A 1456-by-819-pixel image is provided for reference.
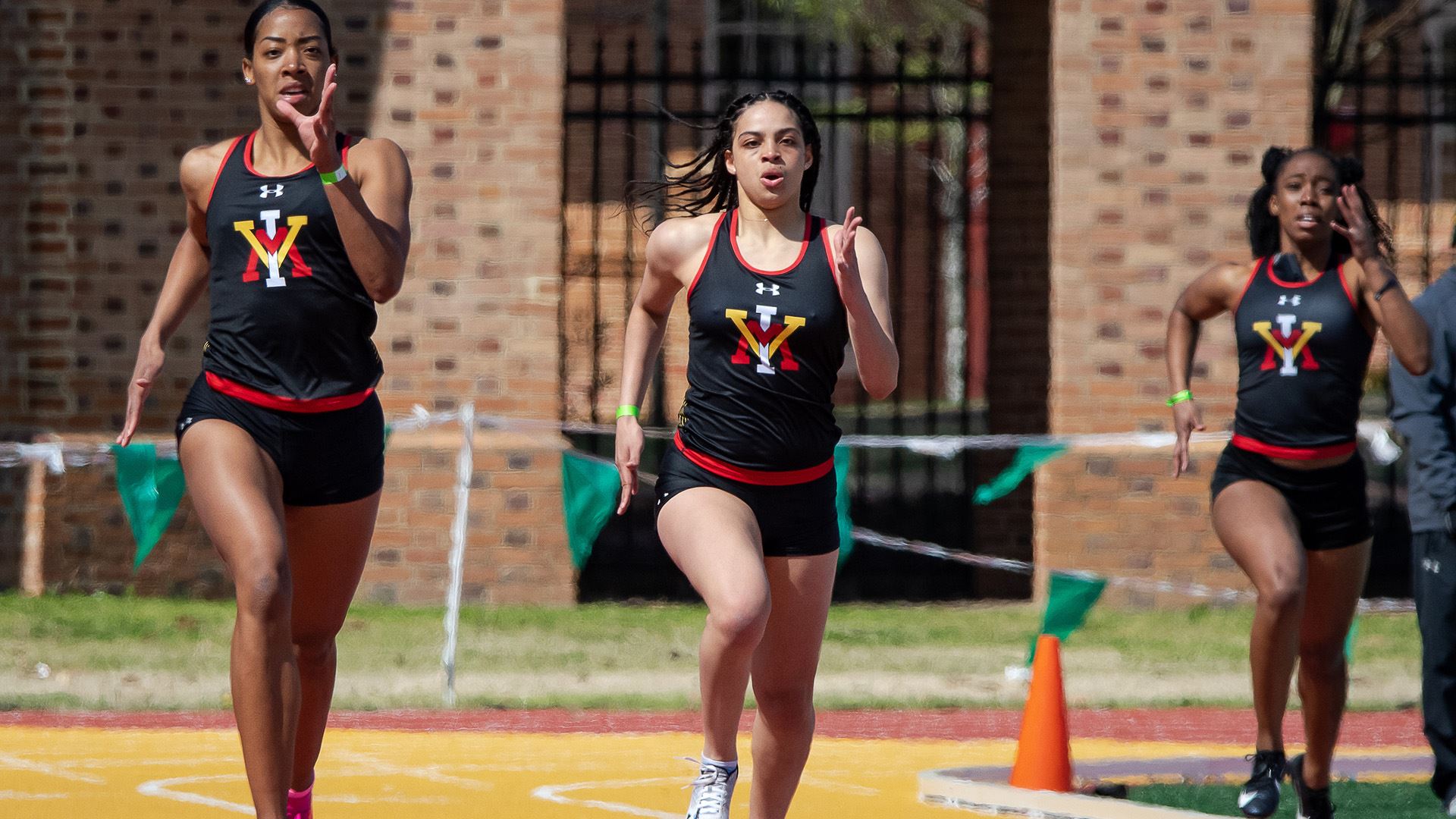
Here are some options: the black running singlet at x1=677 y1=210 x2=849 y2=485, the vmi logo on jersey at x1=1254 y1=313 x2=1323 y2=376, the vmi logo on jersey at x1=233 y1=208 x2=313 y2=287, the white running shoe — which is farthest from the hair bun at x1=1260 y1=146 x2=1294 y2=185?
the vmi logo on jersey at x1=233 y1=208 x2=313 y2=287

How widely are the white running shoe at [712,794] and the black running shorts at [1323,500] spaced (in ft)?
8.38

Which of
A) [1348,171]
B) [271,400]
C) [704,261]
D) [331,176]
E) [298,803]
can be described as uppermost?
[1348,171]

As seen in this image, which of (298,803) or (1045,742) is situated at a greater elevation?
(298,803)

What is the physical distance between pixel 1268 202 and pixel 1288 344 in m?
0.62

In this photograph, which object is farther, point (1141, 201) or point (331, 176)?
point (1141, 201)

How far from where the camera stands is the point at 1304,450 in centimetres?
684

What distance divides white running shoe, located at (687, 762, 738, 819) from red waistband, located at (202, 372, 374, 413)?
1.36 m

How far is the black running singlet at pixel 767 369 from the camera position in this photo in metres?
5.38

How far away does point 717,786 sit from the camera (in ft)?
17.1

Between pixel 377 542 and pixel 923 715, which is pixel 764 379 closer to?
pixel 923 715

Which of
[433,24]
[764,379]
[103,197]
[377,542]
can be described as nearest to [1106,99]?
[433,24]

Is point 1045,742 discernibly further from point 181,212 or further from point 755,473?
point 181,212

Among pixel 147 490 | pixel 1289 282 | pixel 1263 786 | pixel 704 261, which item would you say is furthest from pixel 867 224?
pixel 704 261

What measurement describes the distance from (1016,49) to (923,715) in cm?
691
